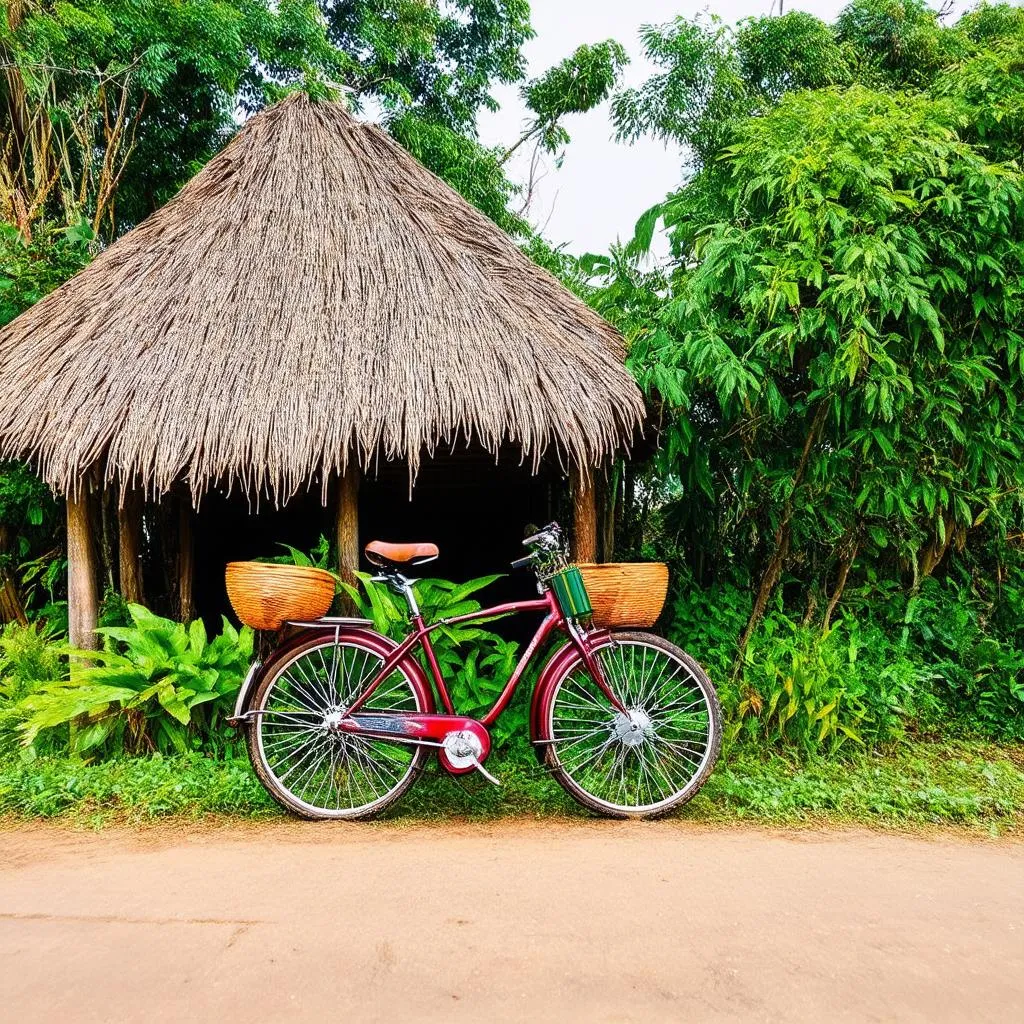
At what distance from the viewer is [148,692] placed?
150 inches

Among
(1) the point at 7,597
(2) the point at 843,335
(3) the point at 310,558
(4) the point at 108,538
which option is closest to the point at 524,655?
(3) the point at 310,558

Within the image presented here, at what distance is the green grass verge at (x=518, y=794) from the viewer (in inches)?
138

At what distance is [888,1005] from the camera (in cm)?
200

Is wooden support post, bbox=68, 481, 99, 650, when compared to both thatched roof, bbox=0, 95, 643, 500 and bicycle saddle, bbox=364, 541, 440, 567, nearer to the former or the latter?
thatched roof, bbox=0, 95, 643, 500

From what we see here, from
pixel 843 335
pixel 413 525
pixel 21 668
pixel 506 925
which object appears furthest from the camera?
pixel 413 525

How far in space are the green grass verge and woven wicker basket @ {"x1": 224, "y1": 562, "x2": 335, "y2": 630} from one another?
861 mm

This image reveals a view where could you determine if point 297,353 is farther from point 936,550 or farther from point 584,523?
point 936,550

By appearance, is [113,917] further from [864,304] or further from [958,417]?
[958,417]

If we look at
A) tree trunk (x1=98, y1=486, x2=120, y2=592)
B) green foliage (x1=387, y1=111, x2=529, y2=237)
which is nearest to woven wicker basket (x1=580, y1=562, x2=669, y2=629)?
tree trunk (x1=98, y1=486, x2=120, y2=592)

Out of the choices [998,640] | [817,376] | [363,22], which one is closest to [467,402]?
[817,376]

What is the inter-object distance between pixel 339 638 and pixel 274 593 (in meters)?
0.35

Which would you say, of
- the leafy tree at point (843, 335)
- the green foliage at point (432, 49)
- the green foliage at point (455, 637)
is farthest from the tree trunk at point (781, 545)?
the green foliage at point (432, 49)

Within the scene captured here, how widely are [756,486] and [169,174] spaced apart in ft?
24.8

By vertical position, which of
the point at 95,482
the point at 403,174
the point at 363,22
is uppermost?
the point at 363,22
